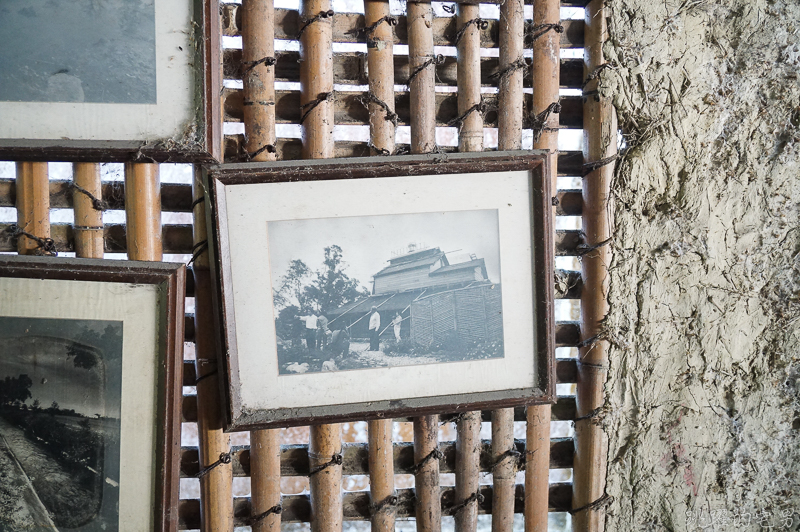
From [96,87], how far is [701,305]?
1100 millimetres

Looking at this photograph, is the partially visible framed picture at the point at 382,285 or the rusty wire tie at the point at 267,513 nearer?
the partially visible framed picture at the point at 382,285

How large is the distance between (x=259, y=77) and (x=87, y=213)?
362 millimetres

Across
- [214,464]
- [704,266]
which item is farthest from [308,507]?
[704,266]

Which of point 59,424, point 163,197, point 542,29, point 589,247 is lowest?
point 59,424

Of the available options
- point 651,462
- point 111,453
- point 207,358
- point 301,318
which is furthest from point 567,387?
point 111,453

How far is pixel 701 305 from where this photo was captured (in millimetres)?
932

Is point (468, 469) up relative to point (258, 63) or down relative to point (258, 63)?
down

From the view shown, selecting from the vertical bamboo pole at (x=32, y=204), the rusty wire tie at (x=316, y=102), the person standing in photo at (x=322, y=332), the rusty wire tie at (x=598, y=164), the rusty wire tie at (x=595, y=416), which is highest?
the rusty wire tie at (x=316, y=102)

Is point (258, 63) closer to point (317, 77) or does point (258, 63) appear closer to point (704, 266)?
point (317, 77)

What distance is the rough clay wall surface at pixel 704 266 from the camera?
0.90 metres

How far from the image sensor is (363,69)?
888 mm

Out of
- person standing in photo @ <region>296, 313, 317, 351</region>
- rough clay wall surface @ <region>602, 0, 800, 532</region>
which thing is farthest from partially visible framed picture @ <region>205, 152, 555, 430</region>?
rough clay wall surface @ <region>602, 0, 800, 532</region>

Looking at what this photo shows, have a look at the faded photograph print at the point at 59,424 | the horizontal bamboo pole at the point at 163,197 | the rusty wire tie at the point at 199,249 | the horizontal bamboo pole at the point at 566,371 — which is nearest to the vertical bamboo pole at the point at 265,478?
the faded photograph print at the point at 59,424

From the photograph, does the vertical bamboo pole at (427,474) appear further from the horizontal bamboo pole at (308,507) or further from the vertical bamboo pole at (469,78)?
the vertical bamboo pole at (469,78)
